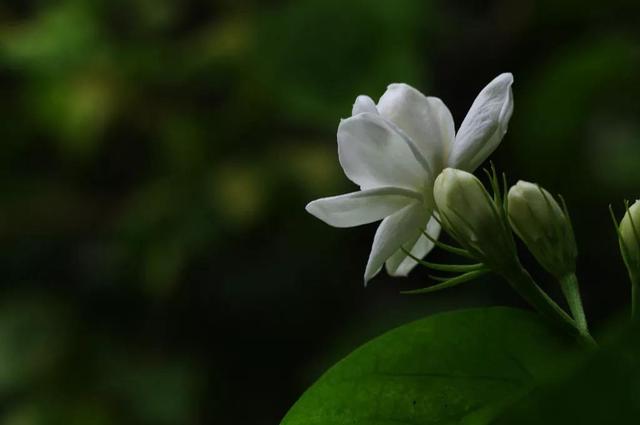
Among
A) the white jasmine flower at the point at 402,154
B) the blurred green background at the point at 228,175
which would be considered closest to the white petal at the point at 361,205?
the white jasmine flower at the point at 402,154

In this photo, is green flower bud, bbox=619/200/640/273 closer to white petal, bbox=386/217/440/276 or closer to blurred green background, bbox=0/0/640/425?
white petal, bbox=386/217/440/276

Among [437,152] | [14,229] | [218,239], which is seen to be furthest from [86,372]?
[437,152]

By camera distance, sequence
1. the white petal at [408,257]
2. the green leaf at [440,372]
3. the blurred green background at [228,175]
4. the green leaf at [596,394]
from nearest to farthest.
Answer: the green leaf at [596,394] < the green leaf at [440,372] < the white petal at [408,257] < the blurred green background at [228,175]

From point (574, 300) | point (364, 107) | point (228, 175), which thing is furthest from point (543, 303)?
point (228, 175)

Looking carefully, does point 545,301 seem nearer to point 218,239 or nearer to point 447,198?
Answer: point 447,198

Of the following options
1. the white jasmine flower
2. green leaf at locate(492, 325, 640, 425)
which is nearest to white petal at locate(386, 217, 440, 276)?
the white jasmine flower

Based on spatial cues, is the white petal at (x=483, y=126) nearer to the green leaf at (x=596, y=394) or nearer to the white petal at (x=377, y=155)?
the white petal at (x=377, y=155)
